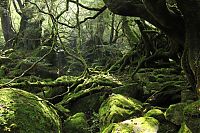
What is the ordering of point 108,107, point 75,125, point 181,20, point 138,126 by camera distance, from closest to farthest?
point 138,126, point 181,20, point 108,107, point 75,125

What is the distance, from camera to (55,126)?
5.71m

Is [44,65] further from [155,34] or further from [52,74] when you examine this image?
[155,34]

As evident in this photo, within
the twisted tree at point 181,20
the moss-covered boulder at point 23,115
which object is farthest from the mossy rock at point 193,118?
the moss-covered boulder at point 23,115

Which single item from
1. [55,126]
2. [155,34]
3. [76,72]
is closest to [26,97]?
[55,126]

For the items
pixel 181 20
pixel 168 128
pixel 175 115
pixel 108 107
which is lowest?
pixel 168 128

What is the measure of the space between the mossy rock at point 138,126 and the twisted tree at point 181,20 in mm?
1076

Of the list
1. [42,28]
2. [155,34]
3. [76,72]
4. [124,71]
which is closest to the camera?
[155,34]

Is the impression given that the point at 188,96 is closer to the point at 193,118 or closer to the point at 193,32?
the point at 193,32

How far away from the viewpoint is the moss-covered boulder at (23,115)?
497 centimetres

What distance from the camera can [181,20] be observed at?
6246 mm

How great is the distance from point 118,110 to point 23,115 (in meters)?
1.86

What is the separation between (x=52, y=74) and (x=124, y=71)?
181 inches

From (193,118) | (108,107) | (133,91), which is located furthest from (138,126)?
(133,91)

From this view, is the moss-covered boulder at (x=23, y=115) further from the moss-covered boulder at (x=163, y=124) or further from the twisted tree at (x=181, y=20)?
the twisted tree at (x=181, y=20)
